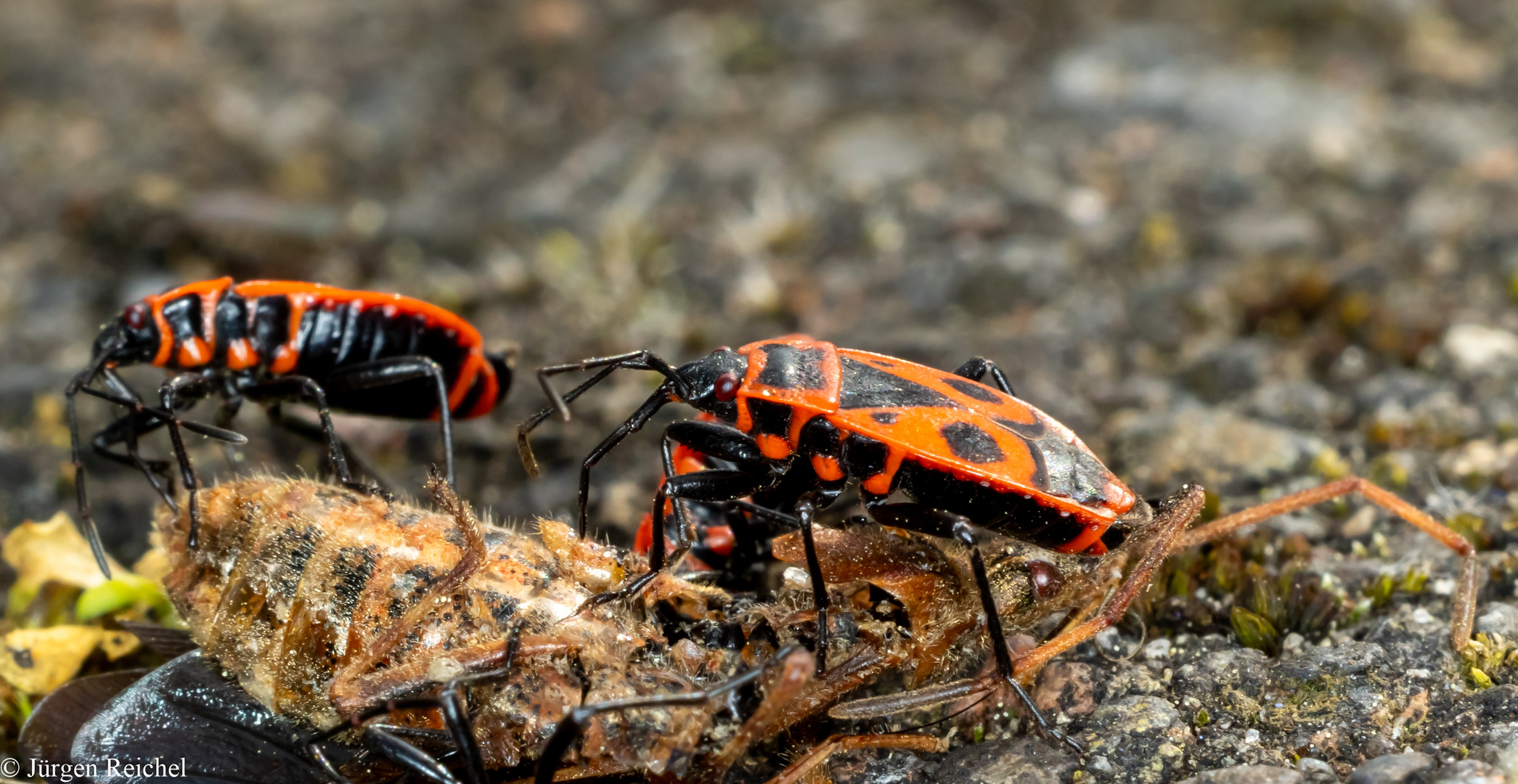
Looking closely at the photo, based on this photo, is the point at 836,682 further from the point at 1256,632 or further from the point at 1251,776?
the point at 1256,632

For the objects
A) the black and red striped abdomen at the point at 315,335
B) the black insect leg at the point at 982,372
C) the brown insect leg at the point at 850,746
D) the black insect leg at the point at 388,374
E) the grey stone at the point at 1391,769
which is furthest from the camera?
the black and red striped abdomen at the point at 315,335

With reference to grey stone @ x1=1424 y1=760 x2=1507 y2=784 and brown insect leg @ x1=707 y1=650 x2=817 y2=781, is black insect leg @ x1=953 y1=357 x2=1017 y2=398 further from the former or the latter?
grey stone @ x1=1424 y1=760 x2=1507 y2=784

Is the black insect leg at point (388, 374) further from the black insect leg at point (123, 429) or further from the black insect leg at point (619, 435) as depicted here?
the black insect leg at point (619, 435)

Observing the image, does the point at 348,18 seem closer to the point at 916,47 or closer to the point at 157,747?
the point at 916,47

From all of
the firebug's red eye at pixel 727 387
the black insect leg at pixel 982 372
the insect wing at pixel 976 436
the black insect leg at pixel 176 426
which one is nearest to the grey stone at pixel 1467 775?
the insect wing at pixel 976 436

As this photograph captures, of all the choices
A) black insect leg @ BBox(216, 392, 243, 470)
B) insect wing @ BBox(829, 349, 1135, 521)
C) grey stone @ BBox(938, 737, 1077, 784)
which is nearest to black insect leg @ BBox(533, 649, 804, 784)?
grey stone @ BBox(938, 737, 1077, 784)
